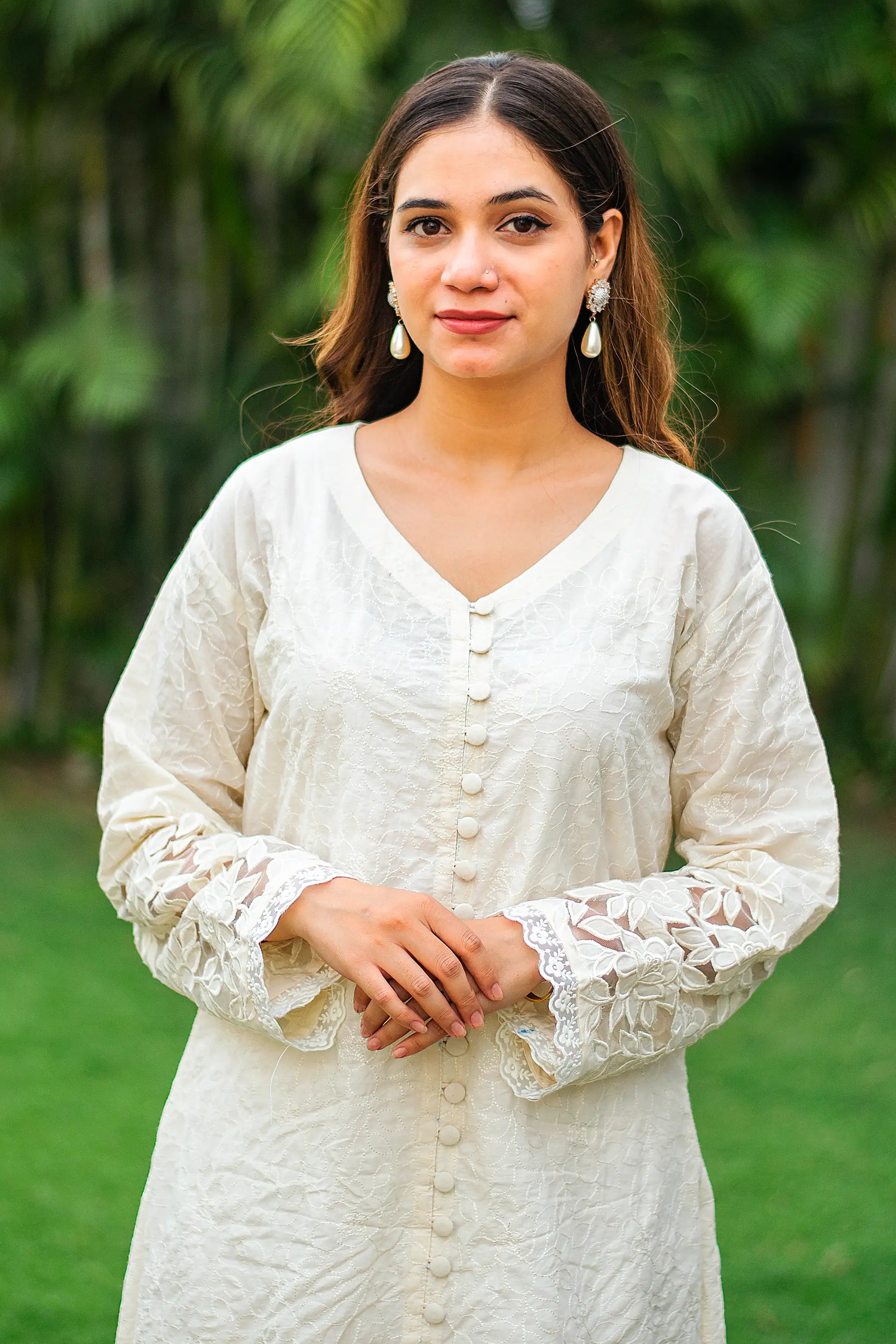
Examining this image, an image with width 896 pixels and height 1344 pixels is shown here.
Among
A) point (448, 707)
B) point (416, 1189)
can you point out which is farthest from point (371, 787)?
point (416, 1189)

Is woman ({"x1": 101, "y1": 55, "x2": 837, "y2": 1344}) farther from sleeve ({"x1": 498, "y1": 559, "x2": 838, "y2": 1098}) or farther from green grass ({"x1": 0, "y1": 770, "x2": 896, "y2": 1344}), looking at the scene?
green grass ({"x1": 0, "y1": 770, "x2": 896, "y2": 1344})

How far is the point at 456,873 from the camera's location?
4.93ft

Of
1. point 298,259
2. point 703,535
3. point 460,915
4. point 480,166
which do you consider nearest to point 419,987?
point 460,915

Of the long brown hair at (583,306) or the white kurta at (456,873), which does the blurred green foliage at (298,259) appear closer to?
the long brown hair at (583,306)

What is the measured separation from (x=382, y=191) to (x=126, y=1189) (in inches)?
91.1

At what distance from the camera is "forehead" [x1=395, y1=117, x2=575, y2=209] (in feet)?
4.85

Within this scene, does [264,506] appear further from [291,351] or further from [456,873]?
[291,351]

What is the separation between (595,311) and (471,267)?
0.84 ft

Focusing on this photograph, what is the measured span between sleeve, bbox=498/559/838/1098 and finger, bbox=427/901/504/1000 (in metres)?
0.05

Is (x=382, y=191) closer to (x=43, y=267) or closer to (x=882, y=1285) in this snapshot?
(x=882, y=1285)

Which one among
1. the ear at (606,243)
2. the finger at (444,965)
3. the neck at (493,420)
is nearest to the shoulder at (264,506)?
the neck at (493,420)

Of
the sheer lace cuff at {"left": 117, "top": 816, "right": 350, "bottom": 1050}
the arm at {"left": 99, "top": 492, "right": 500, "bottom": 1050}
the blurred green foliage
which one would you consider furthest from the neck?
the blurred green foliage

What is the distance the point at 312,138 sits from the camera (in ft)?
15.8

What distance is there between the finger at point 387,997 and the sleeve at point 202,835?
0.11m
